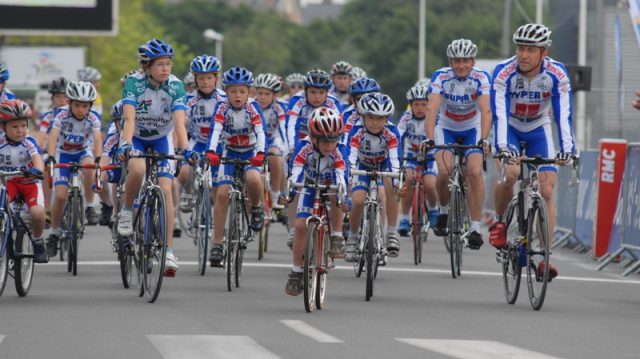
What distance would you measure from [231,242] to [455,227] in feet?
8.81

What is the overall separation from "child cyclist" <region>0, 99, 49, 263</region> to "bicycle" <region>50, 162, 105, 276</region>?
190cm

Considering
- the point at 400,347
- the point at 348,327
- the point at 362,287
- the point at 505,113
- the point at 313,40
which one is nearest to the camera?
the point at 400,347

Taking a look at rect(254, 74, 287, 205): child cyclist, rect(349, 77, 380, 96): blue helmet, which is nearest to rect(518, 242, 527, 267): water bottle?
rect(349, 77, 380, 96): blue helmet

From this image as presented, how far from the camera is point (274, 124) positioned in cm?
2233

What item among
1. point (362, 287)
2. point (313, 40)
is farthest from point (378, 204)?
point (313, 40)

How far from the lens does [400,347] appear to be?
10.8m

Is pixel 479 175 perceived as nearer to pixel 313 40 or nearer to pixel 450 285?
pixel 450 285

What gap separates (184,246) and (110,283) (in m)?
6.29

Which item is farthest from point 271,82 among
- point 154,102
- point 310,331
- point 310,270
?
point 310,331

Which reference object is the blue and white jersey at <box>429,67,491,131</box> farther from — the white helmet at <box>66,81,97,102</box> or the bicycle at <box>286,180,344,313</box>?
the bicycle at <box>286,180,344,313</box>

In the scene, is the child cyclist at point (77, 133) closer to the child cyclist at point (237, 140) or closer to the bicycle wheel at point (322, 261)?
the child cyclist at point (237, 140)

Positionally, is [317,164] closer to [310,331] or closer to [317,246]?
[317,246]

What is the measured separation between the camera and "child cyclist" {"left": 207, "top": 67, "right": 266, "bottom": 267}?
1623 centimetres

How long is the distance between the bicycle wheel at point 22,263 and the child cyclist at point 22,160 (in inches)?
4.3
